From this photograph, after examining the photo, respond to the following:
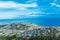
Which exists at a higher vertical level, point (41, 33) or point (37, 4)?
point (37, 4)

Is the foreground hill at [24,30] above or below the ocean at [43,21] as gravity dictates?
below

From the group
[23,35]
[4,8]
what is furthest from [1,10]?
[23,35]

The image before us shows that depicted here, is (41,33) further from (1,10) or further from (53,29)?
(1,10)

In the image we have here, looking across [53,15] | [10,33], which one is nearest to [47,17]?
[53,15]

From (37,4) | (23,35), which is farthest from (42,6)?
(23,35)

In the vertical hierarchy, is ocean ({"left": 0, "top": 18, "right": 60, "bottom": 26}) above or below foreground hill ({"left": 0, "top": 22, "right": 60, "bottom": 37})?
above

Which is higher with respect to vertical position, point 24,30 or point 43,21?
point 43,21

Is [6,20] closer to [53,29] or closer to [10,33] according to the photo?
[10,33]

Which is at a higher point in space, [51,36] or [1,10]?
[1,10]
